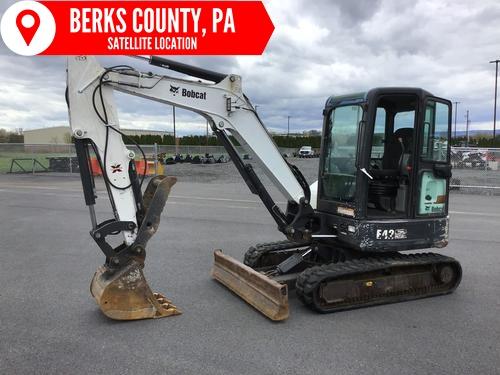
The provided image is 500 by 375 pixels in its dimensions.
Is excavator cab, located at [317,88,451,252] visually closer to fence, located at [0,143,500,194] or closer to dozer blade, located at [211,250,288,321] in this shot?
dozer blade, located at [211,250,288,321]

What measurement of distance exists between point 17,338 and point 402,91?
198 inches

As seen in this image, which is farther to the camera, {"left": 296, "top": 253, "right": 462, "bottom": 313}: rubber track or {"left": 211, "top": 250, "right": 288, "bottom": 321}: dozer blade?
{"left": 296, "top": 253, "right": 462, "bottom": 313}: rubber track

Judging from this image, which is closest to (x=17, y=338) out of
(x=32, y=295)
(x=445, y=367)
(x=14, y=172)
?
(x=32, y=295)

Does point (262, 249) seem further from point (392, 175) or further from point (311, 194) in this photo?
point (392, 175)

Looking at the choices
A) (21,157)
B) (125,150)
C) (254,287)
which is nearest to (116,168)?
(125,150)

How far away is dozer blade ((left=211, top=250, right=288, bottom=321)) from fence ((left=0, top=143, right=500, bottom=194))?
26.6ft

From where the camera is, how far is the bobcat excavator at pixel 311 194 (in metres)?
4.79

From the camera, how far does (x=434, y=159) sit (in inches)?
227

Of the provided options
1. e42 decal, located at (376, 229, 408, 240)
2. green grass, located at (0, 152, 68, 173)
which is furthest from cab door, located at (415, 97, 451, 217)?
green grass, located at (0, 152, 68, 173)

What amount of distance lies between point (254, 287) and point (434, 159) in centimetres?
282

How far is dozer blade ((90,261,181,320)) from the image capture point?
15.5 feet

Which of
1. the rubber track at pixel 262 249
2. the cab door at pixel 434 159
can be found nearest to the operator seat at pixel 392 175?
the cab door at pixel 434 159

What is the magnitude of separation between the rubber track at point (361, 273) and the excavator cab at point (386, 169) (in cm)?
17

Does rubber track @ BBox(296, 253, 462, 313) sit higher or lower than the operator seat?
lower
